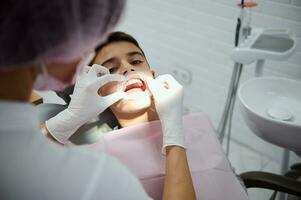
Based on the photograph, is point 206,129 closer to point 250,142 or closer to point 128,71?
point 128,71

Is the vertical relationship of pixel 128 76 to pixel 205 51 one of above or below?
above

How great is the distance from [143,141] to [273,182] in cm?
51

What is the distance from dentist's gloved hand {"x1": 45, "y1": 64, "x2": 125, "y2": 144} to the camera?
1.17 m

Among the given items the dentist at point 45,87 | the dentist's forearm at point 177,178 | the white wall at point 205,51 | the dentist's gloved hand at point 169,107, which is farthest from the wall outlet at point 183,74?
the dentist at point 45,87

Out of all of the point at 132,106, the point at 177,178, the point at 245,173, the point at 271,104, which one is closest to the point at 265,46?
the point at 271,104

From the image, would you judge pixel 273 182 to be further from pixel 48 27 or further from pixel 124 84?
pixel 48 27

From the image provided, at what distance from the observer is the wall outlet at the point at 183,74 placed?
7.12 feet

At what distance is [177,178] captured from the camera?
3.13 feet

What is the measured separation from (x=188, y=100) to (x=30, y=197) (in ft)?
5.98

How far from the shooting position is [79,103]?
3.90ft

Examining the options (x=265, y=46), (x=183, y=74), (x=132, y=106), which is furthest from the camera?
(x=183, y=74)

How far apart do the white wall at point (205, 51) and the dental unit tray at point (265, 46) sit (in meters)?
0.20

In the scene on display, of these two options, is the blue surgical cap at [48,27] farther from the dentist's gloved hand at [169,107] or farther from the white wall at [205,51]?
the white wall at [205,51]

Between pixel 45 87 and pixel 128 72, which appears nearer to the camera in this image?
pixel 45 87
